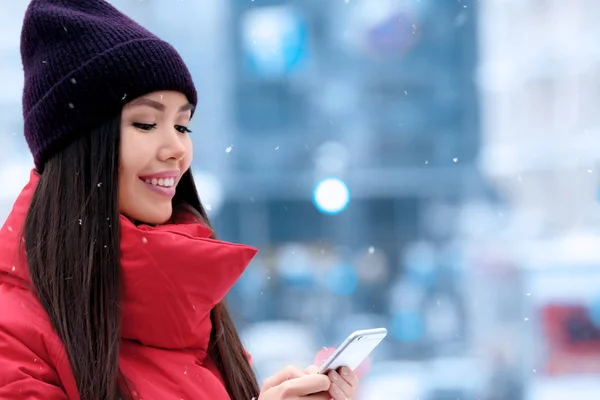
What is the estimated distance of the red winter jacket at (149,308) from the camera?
1.23m

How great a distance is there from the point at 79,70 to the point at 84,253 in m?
0.30

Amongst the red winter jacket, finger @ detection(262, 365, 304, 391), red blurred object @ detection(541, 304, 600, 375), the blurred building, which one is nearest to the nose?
the red winter jacket

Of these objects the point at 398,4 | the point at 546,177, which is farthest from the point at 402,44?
the point at 546,177

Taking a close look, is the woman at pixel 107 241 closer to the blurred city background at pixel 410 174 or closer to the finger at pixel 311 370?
the finger at pixel 311 370

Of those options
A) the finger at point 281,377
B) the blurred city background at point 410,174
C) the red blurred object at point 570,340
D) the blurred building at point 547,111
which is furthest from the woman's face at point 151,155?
the blurred building at point 547,111

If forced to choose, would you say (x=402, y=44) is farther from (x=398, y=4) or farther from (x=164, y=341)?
(x=164, y=341)

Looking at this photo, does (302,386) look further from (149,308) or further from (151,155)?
(151,155)

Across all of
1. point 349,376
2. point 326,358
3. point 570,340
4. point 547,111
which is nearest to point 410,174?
point 547,111

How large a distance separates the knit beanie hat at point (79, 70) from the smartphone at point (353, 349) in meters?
0.51

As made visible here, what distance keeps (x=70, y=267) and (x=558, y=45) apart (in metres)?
17.8

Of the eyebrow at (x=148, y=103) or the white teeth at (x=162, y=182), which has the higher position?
the eyebrow at (x=148, y=103)

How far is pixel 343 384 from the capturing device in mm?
1341

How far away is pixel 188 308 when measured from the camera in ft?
4.38

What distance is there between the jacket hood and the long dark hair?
2cm
